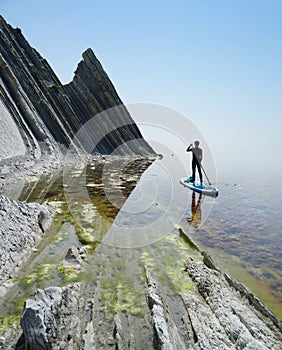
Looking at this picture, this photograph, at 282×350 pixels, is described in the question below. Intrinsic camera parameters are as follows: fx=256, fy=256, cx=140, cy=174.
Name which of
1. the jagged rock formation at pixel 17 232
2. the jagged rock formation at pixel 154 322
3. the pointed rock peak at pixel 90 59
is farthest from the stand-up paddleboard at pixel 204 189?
the pointed rock peak at pixel 90 59

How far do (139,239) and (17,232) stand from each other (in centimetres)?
404

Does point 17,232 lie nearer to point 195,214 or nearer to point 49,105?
point 195,214

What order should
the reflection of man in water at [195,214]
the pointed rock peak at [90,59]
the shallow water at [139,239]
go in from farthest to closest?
the pointed rock peak at [90,59], the reflection of man in water at [195,214], the shallow water at [139,239]

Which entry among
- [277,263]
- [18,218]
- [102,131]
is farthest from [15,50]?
[277,263]

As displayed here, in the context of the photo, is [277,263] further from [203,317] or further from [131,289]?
[131,289]

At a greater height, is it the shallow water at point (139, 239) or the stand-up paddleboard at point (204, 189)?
the stand-up paddleboard at point (204, 189)

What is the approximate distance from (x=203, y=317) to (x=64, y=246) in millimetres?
4717

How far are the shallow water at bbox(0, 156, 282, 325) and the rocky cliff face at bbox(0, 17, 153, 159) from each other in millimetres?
8205

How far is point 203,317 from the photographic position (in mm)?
4945

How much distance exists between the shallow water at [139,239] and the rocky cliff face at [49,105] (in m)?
8.20

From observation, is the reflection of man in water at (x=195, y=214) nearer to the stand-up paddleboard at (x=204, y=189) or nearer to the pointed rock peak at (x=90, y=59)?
the stand-up paddleboard at (x=204, y=189)

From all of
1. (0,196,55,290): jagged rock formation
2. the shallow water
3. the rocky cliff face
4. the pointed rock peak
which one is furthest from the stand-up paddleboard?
the pointed rock peak

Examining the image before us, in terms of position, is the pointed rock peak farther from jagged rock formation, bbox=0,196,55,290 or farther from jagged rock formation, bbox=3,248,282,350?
jagged rock formation, bbox=3,248,282,350

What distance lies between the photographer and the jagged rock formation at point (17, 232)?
6375 millimetres
